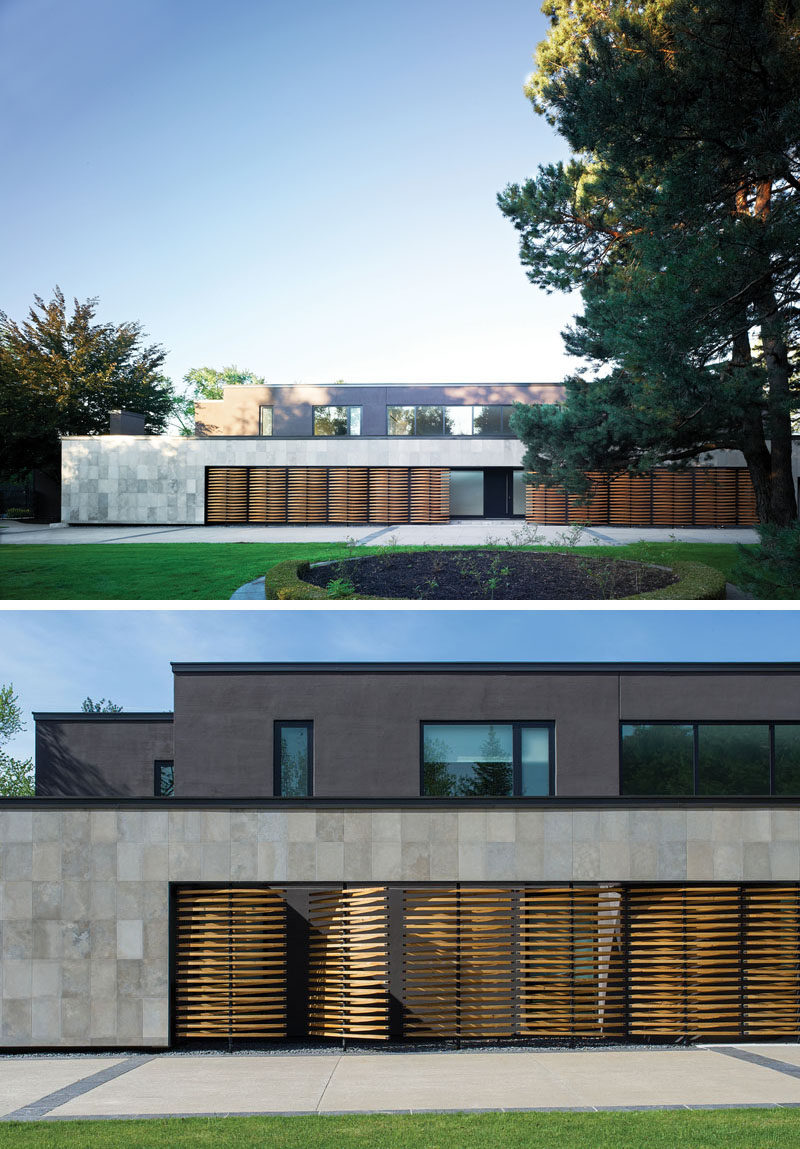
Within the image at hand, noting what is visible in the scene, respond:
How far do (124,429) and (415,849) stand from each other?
83.8 feet

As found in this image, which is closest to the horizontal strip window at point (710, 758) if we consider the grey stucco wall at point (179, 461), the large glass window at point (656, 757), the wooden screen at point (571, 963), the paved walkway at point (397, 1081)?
the large glass window at point (656, 757)

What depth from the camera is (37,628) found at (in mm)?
39281

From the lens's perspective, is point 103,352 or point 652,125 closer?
point 652,125

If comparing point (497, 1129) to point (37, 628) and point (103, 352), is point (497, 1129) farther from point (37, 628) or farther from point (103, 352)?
point (103, 352)

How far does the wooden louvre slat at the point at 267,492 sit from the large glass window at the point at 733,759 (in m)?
19.6

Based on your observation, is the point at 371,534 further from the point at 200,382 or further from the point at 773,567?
the point at 200,382

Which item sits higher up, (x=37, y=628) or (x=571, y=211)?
(x=571, y=211)

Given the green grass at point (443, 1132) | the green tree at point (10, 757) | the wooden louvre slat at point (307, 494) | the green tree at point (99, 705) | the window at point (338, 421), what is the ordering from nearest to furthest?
the green grass at point (443, 1132) < the wooden louvre slat at point (307, 494) < the window at point (338, 421) < the green tree at point (99, 705) < the green tree at point (10, 757)

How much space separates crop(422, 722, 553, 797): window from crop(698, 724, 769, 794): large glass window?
→ 2510 millimetres

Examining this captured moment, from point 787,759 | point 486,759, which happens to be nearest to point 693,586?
point 787,759

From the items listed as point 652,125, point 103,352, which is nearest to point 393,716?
point 652,125

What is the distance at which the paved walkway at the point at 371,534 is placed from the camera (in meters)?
22.0

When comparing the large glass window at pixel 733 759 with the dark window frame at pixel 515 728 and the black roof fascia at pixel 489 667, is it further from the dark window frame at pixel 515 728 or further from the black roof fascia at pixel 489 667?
the dark window frame at pixel 515 728

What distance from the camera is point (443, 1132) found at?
7.21 m
